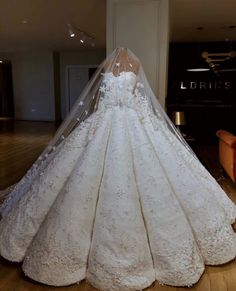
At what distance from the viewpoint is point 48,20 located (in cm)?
577

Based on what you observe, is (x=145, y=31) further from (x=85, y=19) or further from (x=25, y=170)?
(x=25, y=170)

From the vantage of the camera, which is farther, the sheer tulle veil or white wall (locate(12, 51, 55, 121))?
white wall (locate(12, 51, 55, 121))

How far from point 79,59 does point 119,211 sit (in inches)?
386

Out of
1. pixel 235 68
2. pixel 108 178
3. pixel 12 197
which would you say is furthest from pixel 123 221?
pixel 235 68

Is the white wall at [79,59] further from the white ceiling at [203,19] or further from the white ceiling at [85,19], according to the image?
the white ceiling at [203,19]

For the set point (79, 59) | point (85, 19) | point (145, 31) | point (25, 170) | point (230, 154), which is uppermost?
point (85, 19)

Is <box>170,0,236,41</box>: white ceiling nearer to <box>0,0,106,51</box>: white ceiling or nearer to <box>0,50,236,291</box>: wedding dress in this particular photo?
<box>0,0,106,51</box>: white ceiling

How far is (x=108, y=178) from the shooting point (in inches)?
77.7

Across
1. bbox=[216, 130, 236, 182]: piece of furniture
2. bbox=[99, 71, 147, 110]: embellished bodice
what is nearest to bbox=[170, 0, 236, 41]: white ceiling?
bbox=[216, 130, 236, 182]: piece of furniture

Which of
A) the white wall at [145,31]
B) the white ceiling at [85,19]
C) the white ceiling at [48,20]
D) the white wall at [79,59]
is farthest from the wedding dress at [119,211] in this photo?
the white wall at [79,59]

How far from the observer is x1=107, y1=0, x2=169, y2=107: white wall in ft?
11.9

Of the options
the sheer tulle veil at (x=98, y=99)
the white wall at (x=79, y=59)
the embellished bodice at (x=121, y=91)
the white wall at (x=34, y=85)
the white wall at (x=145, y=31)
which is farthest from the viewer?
the white wall at (x=34, y=85)

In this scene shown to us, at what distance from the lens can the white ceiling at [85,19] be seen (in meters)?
4.55

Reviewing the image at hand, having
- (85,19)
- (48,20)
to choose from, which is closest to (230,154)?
(85,19)
